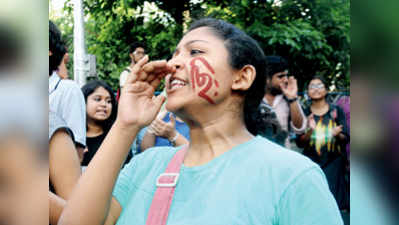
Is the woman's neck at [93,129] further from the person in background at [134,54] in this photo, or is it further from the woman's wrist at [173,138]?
the woman's wrist at [173,138]

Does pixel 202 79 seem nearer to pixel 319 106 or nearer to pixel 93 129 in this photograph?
pixel 93 129

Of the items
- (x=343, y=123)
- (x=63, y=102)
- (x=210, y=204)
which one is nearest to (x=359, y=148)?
(x=210, y=204)

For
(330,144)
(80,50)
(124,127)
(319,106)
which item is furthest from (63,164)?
(80,50)

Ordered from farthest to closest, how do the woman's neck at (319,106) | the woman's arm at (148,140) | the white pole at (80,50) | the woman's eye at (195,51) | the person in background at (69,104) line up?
1. the white pole at (80,50)
2. the woman's neck at (319,106)
3. the woman's arm at (148,140)
4. the person in background at (69,104)
5. the woman's eye at (195,51)

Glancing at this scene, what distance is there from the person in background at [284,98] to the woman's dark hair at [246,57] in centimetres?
242

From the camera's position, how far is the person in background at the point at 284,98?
436 cm

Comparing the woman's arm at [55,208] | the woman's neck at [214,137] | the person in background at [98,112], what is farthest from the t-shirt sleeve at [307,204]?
the person in background at [98,112]

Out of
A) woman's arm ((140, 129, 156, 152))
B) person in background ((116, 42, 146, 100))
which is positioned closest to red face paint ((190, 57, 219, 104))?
woman's arm ((140, 129, 156, 152))

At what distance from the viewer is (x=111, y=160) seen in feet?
4.87

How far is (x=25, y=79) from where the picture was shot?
0.43 metres

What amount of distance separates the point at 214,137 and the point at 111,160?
1.54 ft

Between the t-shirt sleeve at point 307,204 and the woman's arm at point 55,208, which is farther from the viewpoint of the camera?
the woman's arm at point 55,208

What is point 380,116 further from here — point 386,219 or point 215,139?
point 215,139

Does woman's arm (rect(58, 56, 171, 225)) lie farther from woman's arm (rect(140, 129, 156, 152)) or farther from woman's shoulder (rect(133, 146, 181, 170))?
woman's arm (rect(140, 129, 156, 152))
